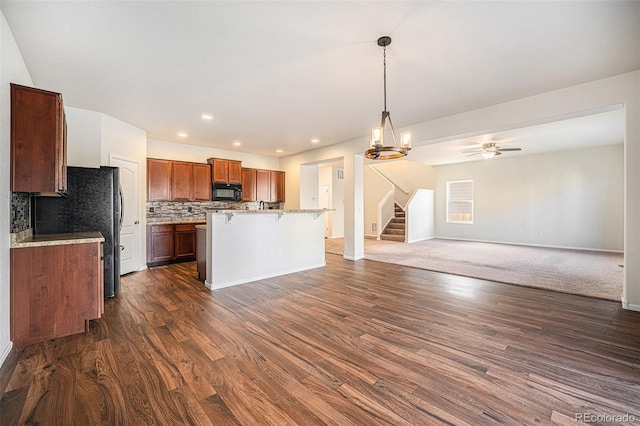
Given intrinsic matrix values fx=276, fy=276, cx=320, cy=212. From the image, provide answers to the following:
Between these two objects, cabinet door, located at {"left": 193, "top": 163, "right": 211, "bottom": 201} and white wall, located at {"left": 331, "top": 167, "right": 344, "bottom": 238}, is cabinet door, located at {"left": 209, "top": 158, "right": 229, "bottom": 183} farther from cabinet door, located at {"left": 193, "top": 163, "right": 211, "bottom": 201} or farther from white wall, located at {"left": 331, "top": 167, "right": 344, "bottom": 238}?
white wall, located at {"left": 331, "top": 167, "right": 344, "bottom": 238}

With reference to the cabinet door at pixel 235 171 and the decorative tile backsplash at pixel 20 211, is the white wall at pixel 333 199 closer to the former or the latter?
the cabinet door at pixel 235 171

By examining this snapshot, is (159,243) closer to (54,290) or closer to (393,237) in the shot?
(54,290)

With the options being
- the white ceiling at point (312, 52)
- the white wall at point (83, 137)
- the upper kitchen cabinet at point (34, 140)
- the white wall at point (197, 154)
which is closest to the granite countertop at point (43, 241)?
the upper kitchen cabinet at point (34, 140)

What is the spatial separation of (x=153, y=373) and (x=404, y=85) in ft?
13.0

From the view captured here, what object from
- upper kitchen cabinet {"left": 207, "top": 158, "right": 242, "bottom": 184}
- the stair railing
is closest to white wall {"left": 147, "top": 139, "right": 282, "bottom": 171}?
upper kitchen cabinet {"left": 207, "top": 158, "right": 242, "bottom": 184}

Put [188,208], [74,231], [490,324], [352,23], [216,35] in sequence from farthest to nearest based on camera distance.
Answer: [188,208], [74,231], [490,324], [216,35], [352,23]

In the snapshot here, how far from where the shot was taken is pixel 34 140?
8.08 ft

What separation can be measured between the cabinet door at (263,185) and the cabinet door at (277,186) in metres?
0.13

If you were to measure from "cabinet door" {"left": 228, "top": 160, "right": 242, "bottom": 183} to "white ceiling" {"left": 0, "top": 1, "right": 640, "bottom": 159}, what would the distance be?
2519 millimetres

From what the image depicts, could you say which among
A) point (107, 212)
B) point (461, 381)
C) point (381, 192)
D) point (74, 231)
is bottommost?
point (461, 381)

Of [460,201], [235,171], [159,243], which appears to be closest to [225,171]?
[235,171]

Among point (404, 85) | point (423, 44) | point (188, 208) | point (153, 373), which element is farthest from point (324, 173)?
point (153, 373)

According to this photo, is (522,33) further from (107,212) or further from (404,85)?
(107,212)

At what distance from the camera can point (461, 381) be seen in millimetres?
1910
